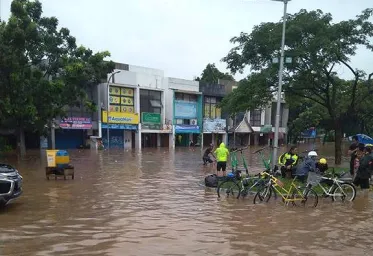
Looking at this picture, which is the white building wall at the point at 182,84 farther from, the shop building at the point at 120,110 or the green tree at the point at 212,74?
the green tree at the point at 212,74

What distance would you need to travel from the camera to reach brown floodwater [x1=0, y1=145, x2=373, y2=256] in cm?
677

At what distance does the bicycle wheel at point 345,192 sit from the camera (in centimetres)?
1180

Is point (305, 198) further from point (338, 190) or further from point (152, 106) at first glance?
point (152, 106)

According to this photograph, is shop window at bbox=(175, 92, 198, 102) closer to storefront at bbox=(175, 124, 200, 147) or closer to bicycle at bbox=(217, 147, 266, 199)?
storefront at bbox=(175, 124, 200, 147)

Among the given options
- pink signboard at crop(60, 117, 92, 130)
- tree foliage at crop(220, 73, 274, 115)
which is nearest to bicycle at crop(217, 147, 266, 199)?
tree foliage at crop(220, 73, 274, 115)

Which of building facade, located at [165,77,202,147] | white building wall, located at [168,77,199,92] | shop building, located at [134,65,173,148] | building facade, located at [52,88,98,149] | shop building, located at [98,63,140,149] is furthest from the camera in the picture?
building facade, located at [165,77,202,147]

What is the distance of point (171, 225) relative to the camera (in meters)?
8.55

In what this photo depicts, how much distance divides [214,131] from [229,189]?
45.5 metres

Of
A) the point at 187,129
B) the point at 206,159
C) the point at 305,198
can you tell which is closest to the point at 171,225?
the point at 305,198

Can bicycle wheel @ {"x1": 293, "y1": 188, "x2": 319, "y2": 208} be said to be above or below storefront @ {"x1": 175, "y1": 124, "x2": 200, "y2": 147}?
below

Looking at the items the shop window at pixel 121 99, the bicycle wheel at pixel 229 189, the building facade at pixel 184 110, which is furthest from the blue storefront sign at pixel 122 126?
the bicycle wheel at pixel 229 189

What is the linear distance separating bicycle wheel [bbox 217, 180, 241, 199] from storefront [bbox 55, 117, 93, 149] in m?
32.8

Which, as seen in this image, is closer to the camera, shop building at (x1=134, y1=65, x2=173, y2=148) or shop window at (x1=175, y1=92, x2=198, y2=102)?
shop building at (x1=134, y1=65, x2=173, y2=148)

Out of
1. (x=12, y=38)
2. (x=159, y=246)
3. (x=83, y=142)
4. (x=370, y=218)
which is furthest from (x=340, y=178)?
(x=83, y=142)
